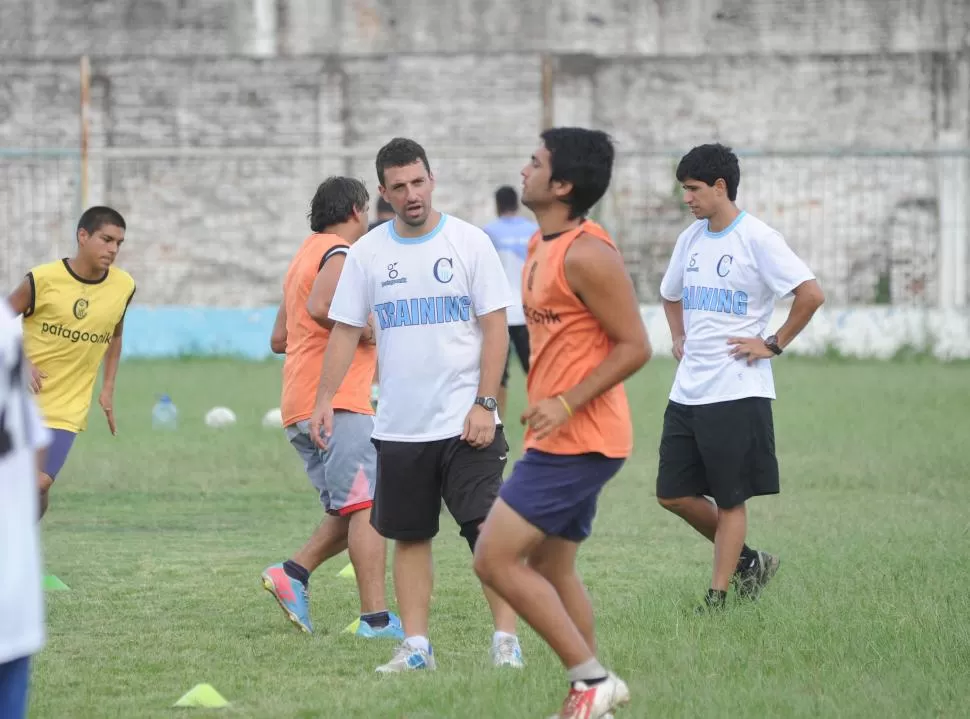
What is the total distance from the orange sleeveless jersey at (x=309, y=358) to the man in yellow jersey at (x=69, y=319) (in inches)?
48.4

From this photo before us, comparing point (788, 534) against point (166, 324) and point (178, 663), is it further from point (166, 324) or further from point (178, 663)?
point (166, 324)

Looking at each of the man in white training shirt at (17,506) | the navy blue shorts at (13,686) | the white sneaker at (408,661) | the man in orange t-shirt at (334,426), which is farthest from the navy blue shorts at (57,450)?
the man in white training shirt at (17,506)

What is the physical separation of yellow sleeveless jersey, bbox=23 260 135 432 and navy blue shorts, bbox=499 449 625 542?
3.58m

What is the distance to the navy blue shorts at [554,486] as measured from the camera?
5105 millimetres

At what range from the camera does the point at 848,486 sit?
11219 millimetres

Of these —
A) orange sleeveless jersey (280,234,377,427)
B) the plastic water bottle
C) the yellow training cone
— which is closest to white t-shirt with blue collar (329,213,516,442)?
orange sleeveless jersey (280,234,377,427)

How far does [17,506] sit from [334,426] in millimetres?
3457

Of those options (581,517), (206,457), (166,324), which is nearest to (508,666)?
(581,517)

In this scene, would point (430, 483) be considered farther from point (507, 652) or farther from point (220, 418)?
point (220, 418)

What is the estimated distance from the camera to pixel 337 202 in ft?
Answer: 23.8

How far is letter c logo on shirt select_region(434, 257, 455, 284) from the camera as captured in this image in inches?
242

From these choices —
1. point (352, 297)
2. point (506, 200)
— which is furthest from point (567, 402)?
point (506, 200)

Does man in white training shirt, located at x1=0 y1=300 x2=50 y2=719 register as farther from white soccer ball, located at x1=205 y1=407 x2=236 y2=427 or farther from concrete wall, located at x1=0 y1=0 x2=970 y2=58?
concrete wall, located at x1=0 y1=0 x2=970 y2=58

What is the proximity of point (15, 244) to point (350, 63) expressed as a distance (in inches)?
233
